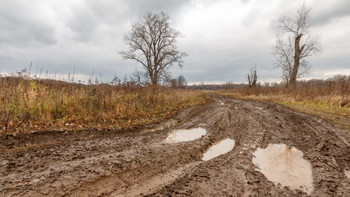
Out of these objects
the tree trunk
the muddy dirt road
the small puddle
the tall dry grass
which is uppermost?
the tree trunk

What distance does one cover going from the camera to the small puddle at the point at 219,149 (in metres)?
2.65

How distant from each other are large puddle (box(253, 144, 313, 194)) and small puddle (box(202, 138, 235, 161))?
1.59 feet

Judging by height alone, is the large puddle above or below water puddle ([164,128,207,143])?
below

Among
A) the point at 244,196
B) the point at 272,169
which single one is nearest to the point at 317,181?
the point at 272,169

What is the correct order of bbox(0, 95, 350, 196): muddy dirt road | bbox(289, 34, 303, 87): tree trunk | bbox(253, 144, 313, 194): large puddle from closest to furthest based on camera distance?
1. bbox(0, 95, 350, 196): muddy dirt road
2. bbox(253, 144, 313, 194): large puddle
3. bbox(289, 34, 303, 87): tree trunk

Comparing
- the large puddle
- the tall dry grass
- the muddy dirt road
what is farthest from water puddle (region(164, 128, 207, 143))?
the tall dry grass

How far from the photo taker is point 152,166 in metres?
2.21

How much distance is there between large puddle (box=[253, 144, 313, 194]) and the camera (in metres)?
1.85

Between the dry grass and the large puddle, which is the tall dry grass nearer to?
the large puddle

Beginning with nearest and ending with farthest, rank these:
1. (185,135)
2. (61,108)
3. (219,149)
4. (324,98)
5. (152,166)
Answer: (152,166) → (219,149) → (185,135) → (61,108) → (324,98)

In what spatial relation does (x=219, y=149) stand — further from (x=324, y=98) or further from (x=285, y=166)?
(x=324, y=98)

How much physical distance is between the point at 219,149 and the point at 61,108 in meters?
5.40

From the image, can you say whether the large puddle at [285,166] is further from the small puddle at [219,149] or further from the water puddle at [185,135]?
the water puddle at [185,135]

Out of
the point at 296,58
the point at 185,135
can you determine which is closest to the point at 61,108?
the point at 185,135
